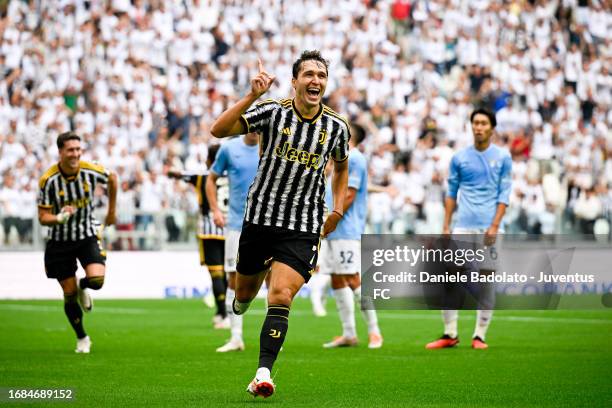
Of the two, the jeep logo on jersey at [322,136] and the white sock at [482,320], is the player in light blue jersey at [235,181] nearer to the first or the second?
the white sock at [482,320]

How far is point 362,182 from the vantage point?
13.4m

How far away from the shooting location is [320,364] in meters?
11.3

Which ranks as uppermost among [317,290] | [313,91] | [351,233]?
[313,91]

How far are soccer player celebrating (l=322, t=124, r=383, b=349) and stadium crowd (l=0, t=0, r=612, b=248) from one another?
37.2ft

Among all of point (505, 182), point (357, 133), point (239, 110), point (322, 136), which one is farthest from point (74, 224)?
point (239, 110)

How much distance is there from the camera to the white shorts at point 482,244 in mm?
Result: 13070

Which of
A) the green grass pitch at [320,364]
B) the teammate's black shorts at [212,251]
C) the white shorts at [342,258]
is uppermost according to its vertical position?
the white shorts at [342,258]

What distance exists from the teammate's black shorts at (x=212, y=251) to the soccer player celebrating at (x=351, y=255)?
3.44m

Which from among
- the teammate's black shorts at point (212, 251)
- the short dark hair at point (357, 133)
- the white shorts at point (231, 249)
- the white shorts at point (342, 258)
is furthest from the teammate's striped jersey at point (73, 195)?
the teammate's black shorts at point (212, 251)

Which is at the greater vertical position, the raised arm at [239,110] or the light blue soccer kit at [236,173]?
the raised arm at [239,110]

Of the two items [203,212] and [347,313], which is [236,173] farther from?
[203,212]

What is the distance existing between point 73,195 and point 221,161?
1.62 metres

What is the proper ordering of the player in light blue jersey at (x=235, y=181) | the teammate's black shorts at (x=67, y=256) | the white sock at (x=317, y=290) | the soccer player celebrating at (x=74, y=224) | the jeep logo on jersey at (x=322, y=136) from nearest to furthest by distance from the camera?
the jeep logo on jersey at (x=322, y=136) → the soccer player celebrating at (x=74, y=224) → the teammate's black shorts at (x=67, y=256) → the player in light blue jersey at (x=235, y=181) → the white sock at (x=317, y=290)

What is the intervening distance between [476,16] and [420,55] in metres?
2.15
